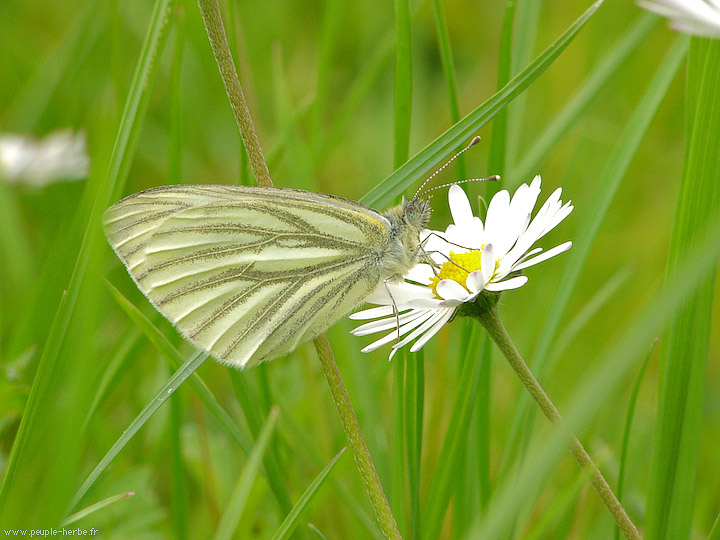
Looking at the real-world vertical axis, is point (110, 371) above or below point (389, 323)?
above

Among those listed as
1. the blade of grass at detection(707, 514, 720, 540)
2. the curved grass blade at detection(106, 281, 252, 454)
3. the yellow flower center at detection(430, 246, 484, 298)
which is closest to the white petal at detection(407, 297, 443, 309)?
the yellow flower center at detection(430, 246, 484, 298)

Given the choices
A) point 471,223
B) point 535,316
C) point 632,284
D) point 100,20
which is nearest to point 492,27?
point 632,284

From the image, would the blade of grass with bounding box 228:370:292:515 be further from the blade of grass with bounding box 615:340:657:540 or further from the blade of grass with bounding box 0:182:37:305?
the blade of grass with bounding box 0:182:37:305

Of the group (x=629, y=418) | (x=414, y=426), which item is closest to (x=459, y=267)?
(x=414, y=426)

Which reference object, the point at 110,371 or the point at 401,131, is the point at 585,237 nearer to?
the point at 401,131

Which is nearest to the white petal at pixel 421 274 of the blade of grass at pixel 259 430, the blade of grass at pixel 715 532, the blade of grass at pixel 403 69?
the blade of grass at pixel 403 69

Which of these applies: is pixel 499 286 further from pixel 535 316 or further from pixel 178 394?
pixel 535 316
